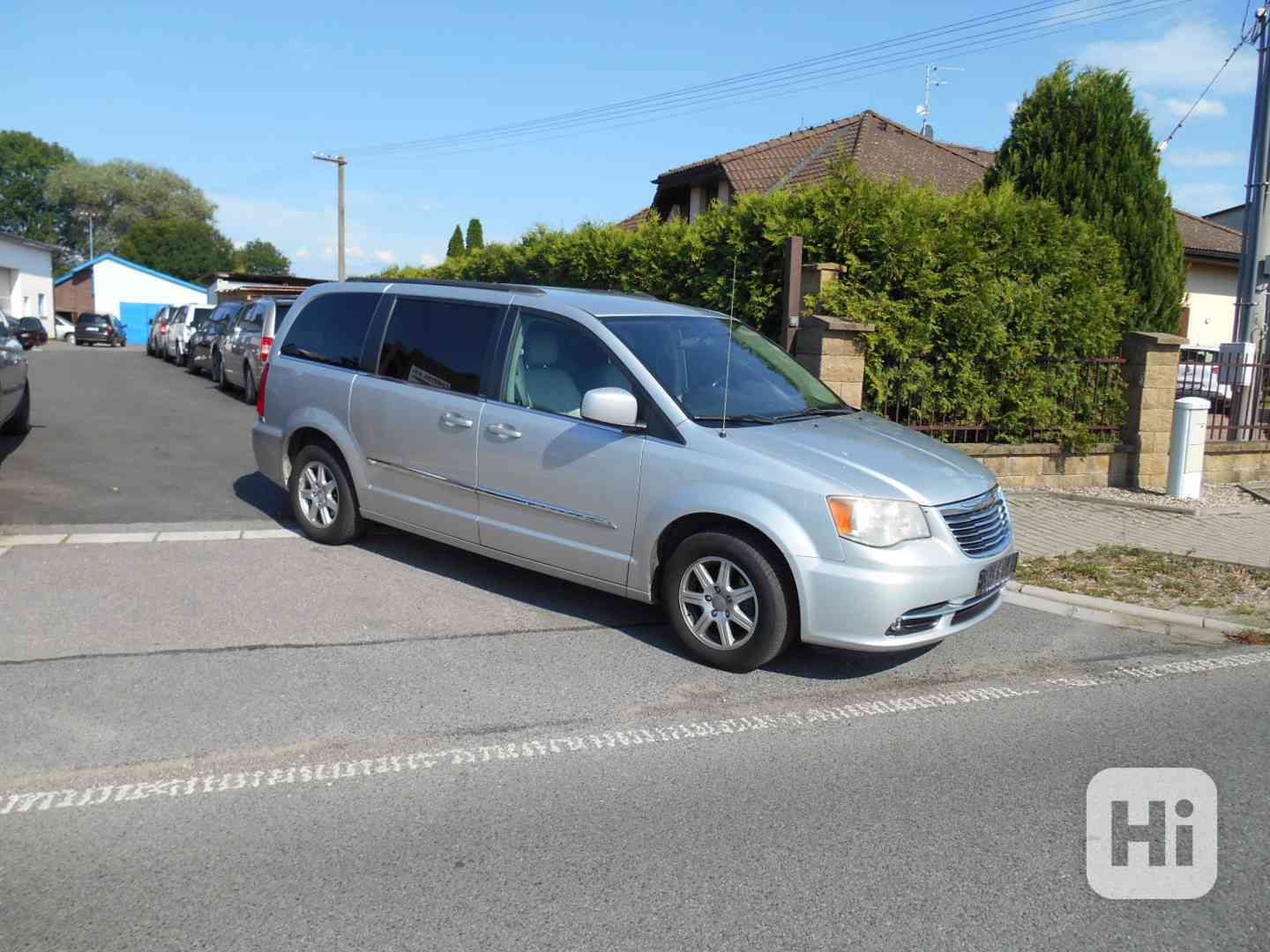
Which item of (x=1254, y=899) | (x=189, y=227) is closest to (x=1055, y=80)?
(x=1254, y=899)

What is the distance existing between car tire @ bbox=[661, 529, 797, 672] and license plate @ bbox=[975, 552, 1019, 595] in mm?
1032

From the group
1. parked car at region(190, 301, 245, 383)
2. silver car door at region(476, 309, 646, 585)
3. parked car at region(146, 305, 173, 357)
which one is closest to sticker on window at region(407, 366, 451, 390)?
silver car door at region(476, 309, 646, 585)

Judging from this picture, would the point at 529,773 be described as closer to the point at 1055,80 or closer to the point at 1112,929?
the point at 1112,929

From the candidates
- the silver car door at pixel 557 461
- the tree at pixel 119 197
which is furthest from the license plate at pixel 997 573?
the tree at pixel 119 197

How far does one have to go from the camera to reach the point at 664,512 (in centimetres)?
564

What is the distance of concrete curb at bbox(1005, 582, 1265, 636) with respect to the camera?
6.82 metres

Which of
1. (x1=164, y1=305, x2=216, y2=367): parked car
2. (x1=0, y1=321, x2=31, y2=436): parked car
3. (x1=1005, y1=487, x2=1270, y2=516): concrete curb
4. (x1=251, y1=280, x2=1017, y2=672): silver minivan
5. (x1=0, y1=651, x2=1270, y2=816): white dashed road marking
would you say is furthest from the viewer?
(x1=164, y1=305, x2=216, y2=367): parked car

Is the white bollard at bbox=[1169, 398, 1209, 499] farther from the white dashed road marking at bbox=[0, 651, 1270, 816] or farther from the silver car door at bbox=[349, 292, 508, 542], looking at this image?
the silver car door at bbox=[349, 292, 508, 542]

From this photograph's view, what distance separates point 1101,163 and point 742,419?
959 cm

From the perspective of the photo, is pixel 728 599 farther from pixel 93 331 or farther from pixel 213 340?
pixel 93 331

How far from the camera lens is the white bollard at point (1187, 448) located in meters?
11.4

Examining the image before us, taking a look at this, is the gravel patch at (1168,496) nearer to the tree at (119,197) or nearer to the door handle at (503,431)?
the door handle at (503,431)

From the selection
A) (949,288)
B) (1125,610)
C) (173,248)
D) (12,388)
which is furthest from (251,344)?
(173,248)

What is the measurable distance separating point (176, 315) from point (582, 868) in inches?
1266
